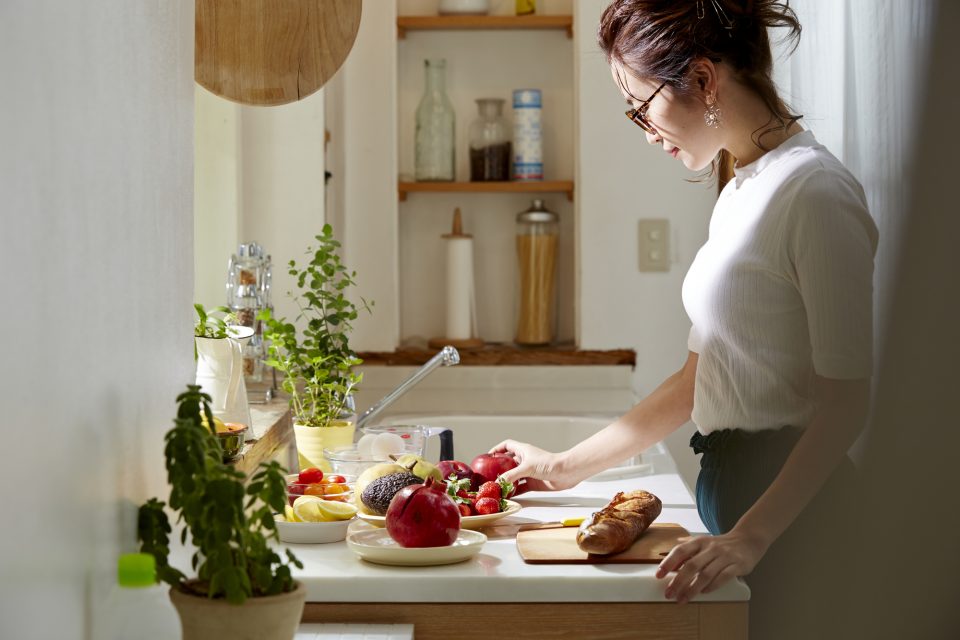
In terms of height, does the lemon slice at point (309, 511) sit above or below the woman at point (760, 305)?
below

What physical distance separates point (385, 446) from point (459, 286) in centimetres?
110

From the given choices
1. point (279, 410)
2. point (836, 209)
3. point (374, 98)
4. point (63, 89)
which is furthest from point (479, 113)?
point (63, 89)

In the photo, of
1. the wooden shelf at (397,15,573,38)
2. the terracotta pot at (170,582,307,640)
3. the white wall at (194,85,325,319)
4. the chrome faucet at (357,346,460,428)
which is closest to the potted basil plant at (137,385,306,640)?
the terracotta pot at (170,582,307,640)

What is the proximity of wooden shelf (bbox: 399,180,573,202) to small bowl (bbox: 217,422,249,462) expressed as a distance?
1445mm

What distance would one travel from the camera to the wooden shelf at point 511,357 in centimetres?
267

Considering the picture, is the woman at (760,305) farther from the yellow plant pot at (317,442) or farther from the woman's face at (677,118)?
the yellow plant pot at (317,442)

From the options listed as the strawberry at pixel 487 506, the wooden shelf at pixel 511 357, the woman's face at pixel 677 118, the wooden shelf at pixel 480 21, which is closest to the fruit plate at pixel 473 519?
the strawberry at pixel 487 506

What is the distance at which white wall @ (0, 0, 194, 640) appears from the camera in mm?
639

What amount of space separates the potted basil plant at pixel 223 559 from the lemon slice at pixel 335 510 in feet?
1.81

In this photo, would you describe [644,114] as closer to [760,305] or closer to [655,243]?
[760,305]

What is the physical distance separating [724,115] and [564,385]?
1.35 m

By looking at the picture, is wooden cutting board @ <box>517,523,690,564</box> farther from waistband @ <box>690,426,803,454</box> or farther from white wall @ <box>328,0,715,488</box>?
white wall @ <box>328,0,715,488</box>

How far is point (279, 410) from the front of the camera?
1.98 metres

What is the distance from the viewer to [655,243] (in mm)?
2682
